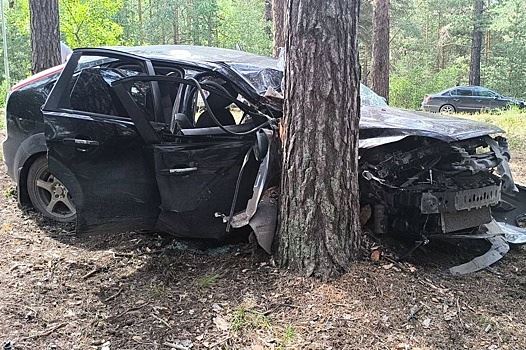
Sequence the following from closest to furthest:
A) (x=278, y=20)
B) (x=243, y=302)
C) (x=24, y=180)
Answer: (x=243, y=302) → (x=24, y=180) → (x=278, y=20)

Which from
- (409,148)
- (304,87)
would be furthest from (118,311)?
(409,148)

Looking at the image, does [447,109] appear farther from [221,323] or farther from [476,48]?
[221,323]

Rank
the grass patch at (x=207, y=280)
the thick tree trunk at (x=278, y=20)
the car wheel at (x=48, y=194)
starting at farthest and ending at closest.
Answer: the thick tree trunk at (x=278, y=20), the car wheel at (x=48, y=194), the grass patch at (x=207, y=280)

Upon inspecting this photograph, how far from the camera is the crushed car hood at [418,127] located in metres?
3.85

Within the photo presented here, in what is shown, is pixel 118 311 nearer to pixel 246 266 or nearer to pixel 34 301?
pixel 34 301

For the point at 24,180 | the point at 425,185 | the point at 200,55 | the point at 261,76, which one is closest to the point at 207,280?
the point at 425,185

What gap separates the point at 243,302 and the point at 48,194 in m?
2.63

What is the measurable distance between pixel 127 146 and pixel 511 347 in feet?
9.49

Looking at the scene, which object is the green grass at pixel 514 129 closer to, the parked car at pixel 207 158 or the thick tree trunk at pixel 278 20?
the thick tree trunk at pixel 278 20

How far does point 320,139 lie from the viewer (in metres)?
3.52

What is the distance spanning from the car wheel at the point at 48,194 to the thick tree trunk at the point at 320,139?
2.36m

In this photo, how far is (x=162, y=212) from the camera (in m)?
4.11

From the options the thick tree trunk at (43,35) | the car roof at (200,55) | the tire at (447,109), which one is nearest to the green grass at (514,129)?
the car roof at (200,55)

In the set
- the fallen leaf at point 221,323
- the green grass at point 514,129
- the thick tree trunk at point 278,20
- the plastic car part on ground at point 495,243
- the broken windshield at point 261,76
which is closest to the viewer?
the fallen leaf at point 221,323
